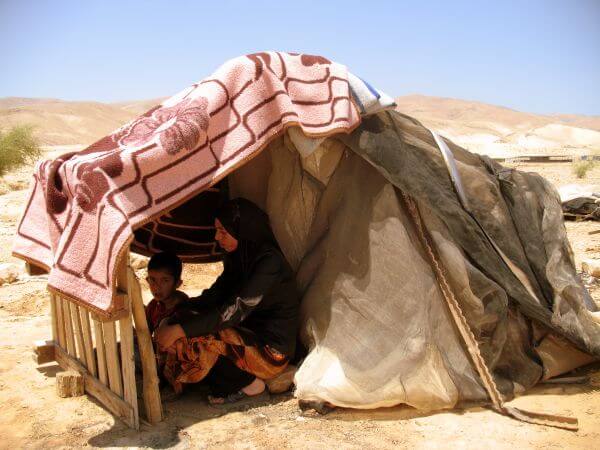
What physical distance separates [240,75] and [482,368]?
7.77ft

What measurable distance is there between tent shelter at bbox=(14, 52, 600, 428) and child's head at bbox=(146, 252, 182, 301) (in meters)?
0.29

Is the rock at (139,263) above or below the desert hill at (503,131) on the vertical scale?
above

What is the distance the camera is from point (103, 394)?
379 centimetres

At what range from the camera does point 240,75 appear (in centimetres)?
362

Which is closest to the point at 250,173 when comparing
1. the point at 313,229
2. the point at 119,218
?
the point at 313,229

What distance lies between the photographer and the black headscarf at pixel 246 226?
3797 mm

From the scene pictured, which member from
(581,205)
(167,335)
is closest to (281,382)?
(167,335)

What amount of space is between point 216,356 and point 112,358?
642 millimetres

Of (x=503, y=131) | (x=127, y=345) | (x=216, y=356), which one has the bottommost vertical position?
(x=503, y=131)

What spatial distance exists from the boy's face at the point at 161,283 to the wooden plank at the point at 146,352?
2.10 feet

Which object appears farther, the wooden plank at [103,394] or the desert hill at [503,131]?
the desert hill at [503,131]

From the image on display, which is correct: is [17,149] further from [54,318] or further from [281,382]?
[281,382]

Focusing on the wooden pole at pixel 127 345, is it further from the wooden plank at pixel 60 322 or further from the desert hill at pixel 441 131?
the desert hill at pixel 441 131

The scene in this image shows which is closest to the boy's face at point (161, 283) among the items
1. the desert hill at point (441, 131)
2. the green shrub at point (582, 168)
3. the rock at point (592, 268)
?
the rock at point (592, 268)
